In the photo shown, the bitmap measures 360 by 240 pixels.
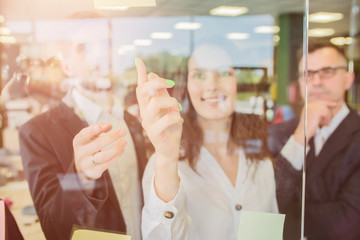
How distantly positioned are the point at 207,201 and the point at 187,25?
0.63 m

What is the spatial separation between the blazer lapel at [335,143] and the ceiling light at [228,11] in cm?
74

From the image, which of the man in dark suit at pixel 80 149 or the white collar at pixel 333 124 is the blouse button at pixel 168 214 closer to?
the man in dark suit at pixel 80 149

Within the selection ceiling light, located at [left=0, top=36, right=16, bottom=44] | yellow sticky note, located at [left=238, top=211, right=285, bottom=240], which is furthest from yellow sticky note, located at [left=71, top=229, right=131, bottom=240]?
ceiling light, located at [left=0, top=36, right=16, bottom=44]

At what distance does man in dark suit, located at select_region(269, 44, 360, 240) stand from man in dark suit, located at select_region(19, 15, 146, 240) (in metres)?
0.86

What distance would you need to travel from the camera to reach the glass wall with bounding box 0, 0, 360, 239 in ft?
3.69

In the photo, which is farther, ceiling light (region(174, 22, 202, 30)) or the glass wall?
ceiling light (region(174, 22, 202, 30))

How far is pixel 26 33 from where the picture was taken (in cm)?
112

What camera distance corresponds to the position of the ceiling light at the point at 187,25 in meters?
1.27

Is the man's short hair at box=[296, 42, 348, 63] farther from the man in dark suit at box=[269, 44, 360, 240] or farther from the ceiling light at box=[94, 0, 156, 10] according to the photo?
the ceiling light at box=[94, 0, 156, 10]

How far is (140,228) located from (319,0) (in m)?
1.40

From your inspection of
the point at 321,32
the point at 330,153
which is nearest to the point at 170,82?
the point at 330,153

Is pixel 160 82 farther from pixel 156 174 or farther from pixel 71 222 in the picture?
pixel 71 222

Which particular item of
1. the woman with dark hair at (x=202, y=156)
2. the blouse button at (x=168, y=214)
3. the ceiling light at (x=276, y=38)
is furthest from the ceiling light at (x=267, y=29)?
the blouse button at (x=168, y=214)

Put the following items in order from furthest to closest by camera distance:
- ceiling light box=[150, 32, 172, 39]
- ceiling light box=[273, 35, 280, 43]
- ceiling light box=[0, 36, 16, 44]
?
ceiling light box=[273, 35, 280, 43], ceiling light box=[150, 32, 172, 39], ceiling light box=[0, 36, 16, 44]
